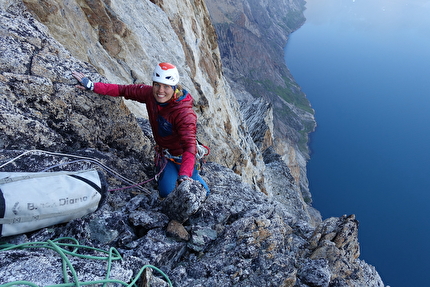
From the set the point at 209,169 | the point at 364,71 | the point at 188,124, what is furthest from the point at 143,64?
the point at 364,71

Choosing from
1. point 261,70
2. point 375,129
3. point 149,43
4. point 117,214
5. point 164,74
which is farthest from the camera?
point 261,70

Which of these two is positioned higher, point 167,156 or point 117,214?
point 167,156

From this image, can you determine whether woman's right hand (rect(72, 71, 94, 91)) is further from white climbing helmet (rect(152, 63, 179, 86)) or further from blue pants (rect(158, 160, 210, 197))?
blue pants (rect(158, 160, 210, 197))

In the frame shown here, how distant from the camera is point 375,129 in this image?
331 feet

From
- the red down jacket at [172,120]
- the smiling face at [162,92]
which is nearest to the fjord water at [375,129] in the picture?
the red down jacket at [172,120]

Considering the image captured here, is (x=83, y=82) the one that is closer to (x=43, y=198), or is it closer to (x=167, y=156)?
(x=167, y=156)

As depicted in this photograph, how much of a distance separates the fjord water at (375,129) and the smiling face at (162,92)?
67.2 meters

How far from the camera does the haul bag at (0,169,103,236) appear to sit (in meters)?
3.07

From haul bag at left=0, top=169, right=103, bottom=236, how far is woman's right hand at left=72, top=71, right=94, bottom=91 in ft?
6.46

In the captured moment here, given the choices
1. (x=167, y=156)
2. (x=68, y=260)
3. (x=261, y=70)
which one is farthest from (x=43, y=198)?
(x=261, y=70)

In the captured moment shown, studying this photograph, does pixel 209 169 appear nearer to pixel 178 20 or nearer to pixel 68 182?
pixel 68 182

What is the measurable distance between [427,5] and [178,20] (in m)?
241

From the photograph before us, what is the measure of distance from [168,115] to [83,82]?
1.61 meters

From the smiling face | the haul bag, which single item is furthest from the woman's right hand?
the haul bag
